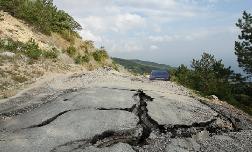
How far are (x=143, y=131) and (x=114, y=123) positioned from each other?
26.9 inches

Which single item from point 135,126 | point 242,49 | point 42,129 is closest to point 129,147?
point 135,126

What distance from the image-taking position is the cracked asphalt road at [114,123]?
336 inches

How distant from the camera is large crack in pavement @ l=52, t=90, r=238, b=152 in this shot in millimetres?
8539

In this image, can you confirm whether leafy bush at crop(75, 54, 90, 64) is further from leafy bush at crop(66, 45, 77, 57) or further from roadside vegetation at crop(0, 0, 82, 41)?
roadside vegetation at crop(0, 0, 82, 41)

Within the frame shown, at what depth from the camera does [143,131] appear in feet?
30.7

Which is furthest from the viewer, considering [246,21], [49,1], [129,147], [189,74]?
[246,21]

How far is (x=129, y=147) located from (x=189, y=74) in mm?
34786

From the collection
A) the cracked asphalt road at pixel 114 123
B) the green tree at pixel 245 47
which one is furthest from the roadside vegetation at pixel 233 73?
the cracked asphalt road at pixel 114 123

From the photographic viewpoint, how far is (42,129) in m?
9.20

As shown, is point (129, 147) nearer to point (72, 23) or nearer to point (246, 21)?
point (72, 23)

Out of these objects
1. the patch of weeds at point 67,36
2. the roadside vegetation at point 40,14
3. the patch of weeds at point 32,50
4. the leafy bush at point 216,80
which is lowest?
the leafy bush at point 216,80

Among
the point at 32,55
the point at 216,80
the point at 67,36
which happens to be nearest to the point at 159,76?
the point at 32,55

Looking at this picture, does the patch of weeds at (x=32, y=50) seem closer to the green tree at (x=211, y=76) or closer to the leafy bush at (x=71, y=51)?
the leafy bush at (x=71, y=51)

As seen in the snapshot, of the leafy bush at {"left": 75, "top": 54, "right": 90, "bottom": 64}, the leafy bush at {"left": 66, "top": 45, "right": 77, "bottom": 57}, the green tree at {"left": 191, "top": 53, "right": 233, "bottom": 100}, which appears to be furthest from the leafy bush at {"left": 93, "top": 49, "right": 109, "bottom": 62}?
the green tree at {"left": 191, "top": 53, "right": 233, "bottom": 100}
